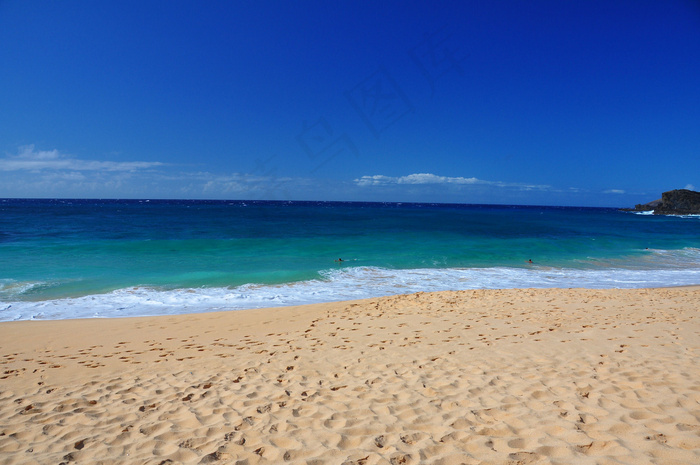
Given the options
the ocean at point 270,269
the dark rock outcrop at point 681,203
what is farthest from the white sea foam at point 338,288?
the dark rock outcrop at point 681,203

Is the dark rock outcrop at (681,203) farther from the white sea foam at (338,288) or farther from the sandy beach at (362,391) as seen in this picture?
the sandy beach at (362,391)

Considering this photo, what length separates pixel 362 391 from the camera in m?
4.69

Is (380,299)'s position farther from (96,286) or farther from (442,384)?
(96,286)

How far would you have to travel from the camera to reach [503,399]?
4297mm

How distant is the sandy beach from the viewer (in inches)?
133

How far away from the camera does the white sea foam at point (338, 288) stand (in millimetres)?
10500

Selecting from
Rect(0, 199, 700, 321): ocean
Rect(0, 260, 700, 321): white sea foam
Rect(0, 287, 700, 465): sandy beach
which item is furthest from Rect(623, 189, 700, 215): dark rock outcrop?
Rect(0, 287, 700, 465): sandy beach

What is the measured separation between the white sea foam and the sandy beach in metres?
1.98

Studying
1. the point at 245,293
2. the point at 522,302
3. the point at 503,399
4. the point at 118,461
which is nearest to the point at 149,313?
the point at 245,293

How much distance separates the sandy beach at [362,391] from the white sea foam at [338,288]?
1.98 metres

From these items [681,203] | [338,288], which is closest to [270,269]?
[338,288]

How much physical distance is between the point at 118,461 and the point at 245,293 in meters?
9.57

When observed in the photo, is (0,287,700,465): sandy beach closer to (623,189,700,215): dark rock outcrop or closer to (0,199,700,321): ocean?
(0,199,700,321): ocean

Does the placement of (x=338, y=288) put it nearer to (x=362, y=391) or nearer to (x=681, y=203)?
(x=362, y=391)
